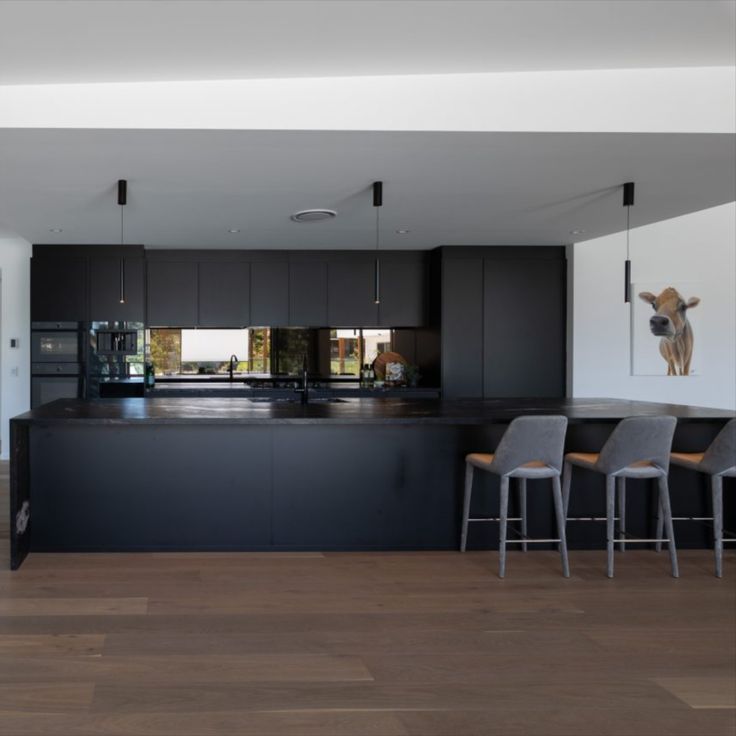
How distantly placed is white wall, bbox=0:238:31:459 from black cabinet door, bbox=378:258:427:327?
376cm

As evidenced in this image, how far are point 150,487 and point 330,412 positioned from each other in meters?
1.15

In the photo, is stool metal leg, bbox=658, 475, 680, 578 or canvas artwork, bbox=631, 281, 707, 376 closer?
stool metal leg, bbox=658, 475, 680, 578

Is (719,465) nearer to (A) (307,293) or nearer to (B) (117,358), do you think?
(A) (307,293)

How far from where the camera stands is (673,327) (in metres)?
7.49

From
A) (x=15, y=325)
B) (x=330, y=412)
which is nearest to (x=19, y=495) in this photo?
(x=330, y=412)

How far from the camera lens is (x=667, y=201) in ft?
17.1

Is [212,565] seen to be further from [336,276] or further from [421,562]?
[336,276]

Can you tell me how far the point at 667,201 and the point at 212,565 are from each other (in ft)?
13.4

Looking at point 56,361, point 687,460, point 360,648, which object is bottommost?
point 360,648

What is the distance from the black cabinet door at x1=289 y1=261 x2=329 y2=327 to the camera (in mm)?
7402

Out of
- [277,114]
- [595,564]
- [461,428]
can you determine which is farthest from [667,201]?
[277,114]

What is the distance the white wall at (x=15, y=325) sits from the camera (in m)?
7.41

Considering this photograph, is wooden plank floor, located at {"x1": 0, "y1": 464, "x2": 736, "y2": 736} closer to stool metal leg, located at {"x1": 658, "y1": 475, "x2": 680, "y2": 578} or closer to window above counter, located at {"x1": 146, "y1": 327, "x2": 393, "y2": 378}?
stool metal leg, located at {"x1": 658, "y1": 475, "x2": 680, "y2": 578}

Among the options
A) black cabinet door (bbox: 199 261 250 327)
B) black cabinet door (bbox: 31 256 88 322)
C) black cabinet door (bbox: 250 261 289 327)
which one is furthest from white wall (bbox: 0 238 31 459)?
black cabinet door (bbox: 250 261 289 327)
